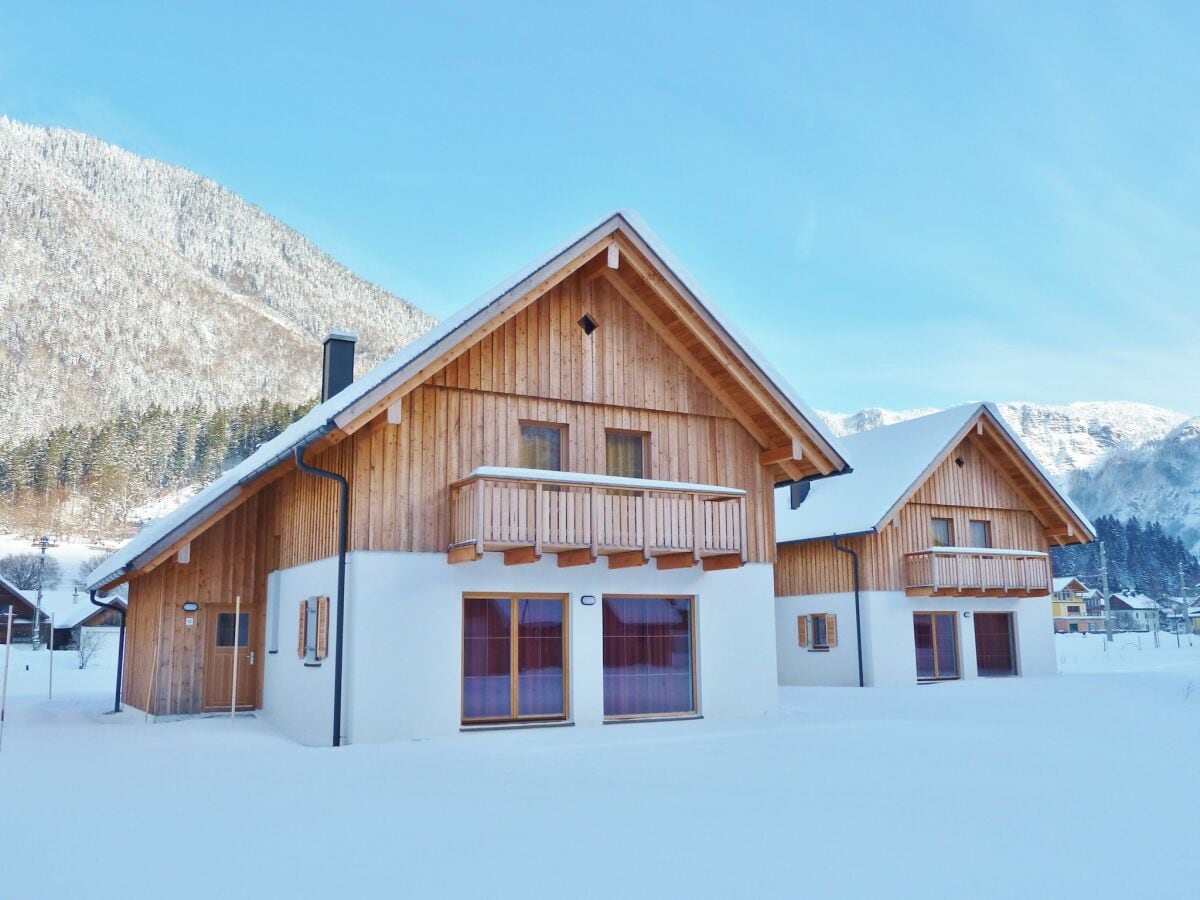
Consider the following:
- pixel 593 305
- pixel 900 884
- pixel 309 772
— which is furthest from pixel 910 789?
pixel 593 305

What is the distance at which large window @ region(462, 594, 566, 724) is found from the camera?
14.5m

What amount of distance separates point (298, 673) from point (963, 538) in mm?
17233

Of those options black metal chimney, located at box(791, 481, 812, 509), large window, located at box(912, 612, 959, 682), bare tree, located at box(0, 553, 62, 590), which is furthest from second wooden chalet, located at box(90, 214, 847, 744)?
bare tree, located at box(0, 553, 62, 590)

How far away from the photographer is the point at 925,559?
78.1 feet

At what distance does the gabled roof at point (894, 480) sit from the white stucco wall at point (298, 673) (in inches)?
510

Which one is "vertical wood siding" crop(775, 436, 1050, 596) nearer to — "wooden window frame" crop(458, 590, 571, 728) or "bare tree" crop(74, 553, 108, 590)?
"wooden window frame" crop(458, 590, 571, 728)

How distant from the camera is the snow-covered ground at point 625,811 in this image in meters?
6.13

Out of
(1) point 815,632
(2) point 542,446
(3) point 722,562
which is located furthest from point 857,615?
(2) point 542,446

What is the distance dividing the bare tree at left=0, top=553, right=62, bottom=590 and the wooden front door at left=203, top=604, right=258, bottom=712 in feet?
209

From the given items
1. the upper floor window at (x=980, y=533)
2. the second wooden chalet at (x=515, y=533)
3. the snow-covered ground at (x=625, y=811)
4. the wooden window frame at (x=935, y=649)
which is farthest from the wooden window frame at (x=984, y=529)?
the snow-covered ground at (x=625, y=811)

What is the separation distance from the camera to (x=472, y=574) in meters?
14.6

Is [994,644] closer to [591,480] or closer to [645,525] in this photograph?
[645,525]

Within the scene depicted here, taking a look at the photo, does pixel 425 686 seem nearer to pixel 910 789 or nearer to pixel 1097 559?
pixel 910 789

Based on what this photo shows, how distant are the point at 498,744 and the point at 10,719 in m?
10.2
